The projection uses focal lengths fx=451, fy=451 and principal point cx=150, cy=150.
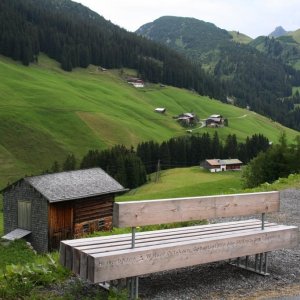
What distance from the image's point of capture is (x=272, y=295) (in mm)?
8273

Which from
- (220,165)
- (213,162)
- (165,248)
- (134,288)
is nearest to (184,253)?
(165,248)

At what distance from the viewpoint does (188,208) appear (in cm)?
853

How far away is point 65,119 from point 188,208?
125 m

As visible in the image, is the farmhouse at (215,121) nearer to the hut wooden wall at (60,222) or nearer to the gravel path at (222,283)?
the hut wooden wall at (60,222)

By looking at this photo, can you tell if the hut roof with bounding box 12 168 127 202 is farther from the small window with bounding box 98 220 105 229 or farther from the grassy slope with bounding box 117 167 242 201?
the grassy slope with bounding box 117 167 242 201

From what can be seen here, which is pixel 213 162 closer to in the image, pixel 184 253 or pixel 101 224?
pixel 101 224

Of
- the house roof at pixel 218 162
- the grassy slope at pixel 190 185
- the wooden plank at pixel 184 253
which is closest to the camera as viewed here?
the wooden plank at pixel 184 253

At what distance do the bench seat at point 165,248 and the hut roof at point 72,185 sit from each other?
100 feet

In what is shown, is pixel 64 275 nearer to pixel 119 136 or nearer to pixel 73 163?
pixel 73 163

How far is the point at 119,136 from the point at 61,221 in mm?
90120

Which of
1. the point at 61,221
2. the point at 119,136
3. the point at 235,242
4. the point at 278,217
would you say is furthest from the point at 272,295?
the point at 119,136

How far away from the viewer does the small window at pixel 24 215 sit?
42.3 meters

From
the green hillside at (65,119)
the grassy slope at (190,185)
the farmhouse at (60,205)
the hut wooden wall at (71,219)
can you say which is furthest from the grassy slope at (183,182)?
the green hillside at (65,119)

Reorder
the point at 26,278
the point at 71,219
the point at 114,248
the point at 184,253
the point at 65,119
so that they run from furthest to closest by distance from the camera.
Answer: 1. the point at 65,119
2. the point at 71,219
3. the point at 184,253
4. the point at 26,278
5. the point at 114,248
